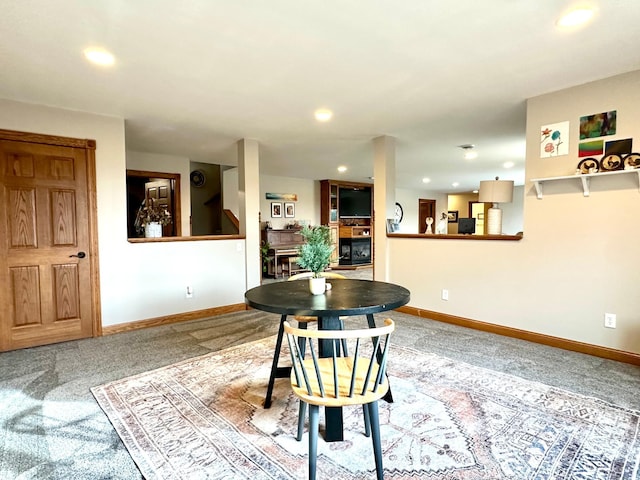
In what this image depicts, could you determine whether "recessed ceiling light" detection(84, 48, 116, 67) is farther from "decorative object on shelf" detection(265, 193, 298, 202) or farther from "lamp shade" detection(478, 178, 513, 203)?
"decorative object on shelf" detection(265, 193, 298, 202)

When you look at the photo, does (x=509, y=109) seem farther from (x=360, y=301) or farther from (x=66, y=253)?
(x=66, y=253)

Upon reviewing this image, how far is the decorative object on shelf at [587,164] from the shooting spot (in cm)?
297

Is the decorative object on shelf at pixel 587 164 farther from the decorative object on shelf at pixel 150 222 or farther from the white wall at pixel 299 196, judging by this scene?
the white wall at pixel 299 196

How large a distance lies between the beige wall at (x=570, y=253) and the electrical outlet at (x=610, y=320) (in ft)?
0.11

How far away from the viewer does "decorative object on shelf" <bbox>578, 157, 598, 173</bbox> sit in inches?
117

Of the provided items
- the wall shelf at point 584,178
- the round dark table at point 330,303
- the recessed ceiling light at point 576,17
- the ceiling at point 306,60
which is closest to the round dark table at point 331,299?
the round dark table at point 330,303

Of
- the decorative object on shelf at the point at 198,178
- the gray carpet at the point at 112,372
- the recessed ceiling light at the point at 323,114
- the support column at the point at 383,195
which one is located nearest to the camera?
the gray carpet at the point at 112,372

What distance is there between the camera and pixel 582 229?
3090 millimetres

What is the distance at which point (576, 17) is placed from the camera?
2.02 meters

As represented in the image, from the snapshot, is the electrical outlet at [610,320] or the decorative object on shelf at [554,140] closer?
the electrical outlet at [610,320]

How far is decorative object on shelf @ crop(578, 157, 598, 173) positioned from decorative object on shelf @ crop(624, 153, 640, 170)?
0.19 meters

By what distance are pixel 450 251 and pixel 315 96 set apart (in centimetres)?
230

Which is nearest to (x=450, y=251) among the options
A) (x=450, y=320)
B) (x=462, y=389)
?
(x=450, y=320)

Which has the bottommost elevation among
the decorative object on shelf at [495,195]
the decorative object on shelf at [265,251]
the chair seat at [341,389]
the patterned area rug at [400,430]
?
the patterned area rug at [400,430]
